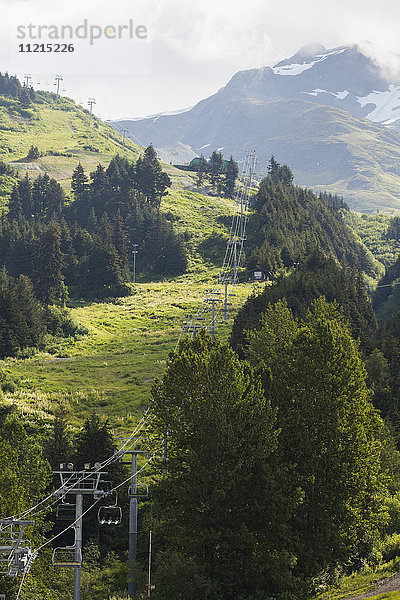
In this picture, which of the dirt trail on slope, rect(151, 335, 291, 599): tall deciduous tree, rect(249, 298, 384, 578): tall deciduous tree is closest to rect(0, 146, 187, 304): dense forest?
rect(249, 298, 384, 578): tall deciduous tree

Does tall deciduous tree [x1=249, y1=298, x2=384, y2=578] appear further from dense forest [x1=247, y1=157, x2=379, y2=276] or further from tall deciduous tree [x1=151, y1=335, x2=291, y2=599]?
dense forest [x1=247, y1=157, x2=379, y2=276]

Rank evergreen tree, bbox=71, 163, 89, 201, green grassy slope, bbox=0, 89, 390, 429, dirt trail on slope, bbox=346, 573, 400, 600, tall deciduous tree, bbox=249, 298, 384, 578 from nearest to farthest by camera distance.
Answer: dirt trail on slope, bbox=346, 573, 400, 600
tall deciduous tree, bbox=249, 298, 384, 578
green grassy slope, bbox=0, 89, 390, 429
evergreen tree, bbox=71, 163, 89, 201

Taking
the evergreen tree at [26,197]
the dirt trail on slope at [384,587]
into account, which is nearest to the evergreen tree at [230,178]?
the evergreen tree at [26,197]

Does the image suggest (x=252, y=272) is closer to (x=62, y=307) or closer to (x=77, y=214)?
(x=62, y=307)

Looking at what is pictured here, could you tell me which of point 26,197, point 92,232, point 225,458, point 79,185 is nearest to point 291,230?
point 92,232

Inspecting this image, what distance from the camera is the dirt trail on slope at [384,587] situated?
3155 cm

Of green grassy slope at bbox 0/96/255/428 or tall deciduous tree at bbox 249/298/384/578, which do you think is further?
green grassy slope at bbox 0/96/255/428

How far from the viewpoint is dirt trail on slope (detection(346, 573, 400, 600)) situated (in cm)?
3155

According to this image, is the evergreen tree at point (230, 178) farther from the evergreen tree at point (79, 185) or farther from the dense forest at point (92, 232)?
the evergreen tree at point (79, 185)

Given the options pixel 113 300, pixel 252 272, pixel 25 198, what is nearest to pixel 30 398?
pixel 113 300

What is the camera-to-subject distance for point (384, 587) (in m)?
32.5

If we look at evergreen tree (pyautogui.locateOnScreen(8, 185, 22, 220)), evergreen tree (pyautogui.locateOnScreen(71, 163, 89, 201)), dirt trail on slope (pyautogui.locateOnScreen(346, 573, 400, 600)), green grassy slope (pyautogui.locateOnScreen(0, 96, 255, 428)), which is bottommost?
dirt trail on slope (pyautogui.locateOnScreen(346, 573, 400, 600))

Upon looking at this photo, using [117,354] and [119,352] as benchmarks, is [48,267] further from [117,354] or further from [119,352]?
[117,354]

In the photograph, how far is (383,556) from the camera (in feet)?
126
